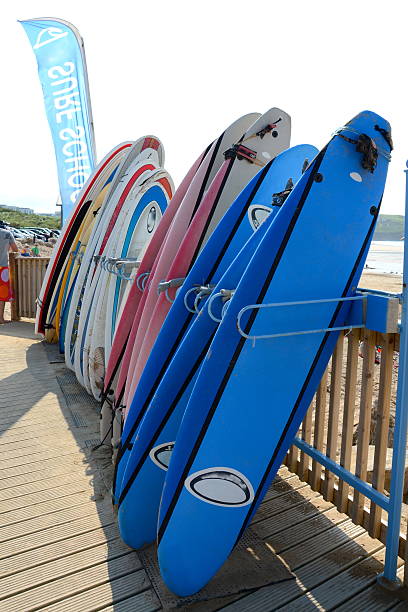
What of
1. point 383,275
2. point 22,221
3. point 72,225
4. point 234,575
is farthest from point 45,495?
point 22,221

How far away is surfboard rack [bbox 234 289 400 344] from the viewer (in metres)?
1.63

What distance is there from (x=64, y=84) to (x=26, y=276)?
3.56m

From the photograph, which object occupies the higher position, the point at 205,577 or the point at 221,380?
the point at 221,380

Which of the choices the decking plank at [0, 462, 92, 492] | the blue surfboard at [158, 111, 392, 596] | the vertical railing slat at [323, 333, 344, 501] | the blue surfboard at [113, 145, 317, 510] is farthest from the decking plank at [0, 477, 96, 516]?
the vertical railing slat at [323, 333, 344, 501]

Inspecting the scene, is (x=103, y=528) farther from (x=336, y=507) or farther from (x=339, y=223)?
(x=339, y=223)

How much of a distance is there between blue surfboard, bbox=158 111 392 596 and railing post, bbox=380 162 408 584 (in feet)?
0.68

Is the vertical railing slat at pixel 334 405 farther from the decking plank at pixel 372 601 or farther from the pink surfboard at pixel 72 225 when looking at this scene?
the pink surfboard at pixel 72 225

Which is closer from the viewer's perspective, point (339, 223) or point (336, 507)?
point (339, 223)

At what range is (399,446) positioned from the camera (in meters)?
1.70

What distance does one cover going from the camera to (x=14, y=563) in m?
1.91

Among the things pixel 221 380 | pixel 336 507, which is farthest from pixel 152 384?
pixel 336 507

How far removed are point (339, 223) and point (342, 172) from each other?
0.18m

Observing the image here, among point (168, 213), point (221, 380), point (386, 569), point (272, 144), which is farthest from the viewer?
point (168, 213)

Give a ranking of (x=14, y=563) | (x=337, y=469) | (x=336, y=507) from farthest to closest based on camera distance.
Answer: (x=336, y=507), (x=337, y=469), (x=14, y=563)
